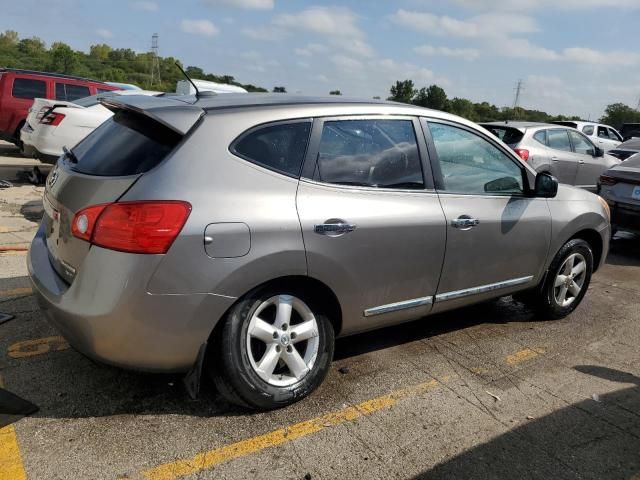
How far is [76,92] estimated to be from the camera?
42.9ft

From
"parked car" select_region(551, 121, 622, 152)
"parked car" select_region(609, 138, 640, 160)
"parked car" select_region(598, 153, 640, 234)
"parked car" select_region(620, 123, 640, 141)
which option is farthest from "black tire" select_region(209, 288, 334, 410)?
"parked car" select_region(620, 123, 640, 141)

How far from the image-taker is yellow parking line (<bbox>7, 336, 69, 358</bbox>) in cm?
Result: 339

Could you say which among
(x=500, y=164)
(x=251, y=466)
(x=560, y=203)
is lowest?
(x=251, y=466)

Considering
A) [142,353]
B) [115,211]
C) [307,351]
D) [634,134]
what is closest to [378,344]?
[307,351]

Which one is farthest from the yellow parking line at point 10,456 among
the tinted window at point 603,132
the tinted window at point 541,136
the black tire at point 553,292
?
the tinted window at point 603,132

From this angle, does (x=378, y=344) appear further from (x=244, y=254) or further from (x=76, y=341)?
(x=76, y=341)

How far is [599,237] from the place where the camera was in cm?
482

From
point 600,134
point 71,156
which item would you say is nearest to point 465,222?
point 71,156

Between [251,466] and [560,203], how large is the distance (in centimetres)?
324

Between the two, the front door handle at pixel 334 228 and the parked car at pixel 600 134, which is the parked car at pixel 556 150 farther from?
the front door handle at pixel 334 228

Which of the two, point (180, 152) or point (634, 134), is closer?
point (180, 152)

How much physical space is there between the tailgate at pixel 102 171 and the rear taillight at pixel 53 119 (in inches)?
261

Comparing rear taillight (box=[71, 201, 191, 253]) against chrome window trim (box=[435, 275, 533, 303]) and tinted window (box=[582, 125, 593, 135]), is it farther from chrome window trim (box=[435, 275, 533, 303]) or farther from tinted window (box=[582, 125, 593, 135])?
tinted window (box=[582, 125, 593, 135])

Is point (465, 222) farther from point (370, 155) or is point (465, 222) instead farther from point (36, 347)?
point (36, 347)
